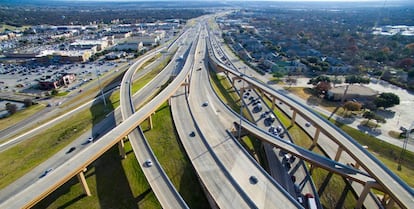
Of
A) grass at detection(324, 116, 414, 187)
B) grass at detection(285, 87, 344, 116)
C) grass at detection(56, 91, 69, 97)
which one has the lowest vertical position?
grass at detection(324, 116, 414, 187)

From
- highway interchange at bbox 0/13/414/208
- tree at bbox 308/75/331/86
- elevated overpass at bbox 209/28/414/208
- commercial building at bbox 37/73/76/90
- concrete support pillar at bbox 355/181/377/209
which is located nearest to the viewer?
highway interchange at bbox 0/13/414/208

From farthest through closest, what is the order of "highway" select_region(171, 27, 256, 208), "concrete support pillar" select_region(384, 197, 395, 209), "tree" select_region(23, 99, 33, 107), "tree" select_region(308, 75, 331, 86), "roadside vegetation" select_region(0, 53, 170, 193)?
"tree" select_region(308, 75, 331, 86), "tree" select_region(23, 99, 33, 107), "roadside vegetation" select_region(0, 53, 170, 193), "concrete support pillar" select_region(384, 197, 395, 209), "highway" select_region(171, 27, 256, 208)

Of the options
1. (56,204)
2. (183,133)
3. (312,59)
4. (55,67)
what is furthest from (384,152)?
(55,67)

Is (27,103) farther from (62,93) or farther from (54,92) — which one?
(62,93)

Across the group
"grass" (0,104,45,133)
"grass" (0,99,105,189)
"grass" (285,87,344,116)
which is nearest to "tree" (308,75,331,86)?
"grass" (285,87,344,116)

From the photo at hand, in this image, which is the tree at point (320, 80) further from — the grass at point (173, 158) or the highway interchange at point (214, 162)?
the grass at point (173, 158)

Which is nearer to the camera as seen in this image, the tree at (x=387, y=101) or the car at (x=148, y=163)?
the car at (x=148, y=163)

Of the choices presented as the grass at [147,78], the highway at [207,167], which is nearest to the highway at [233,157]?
the highway at [207,167]

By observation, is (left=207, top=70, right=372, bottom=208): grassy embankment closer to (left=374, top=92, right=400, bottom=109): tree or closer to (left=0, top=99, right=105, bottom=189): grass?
(left=374, top=92, right=400, bottom=109): tree

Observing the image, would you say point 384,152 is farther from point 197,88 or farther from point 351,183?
point 197,88
